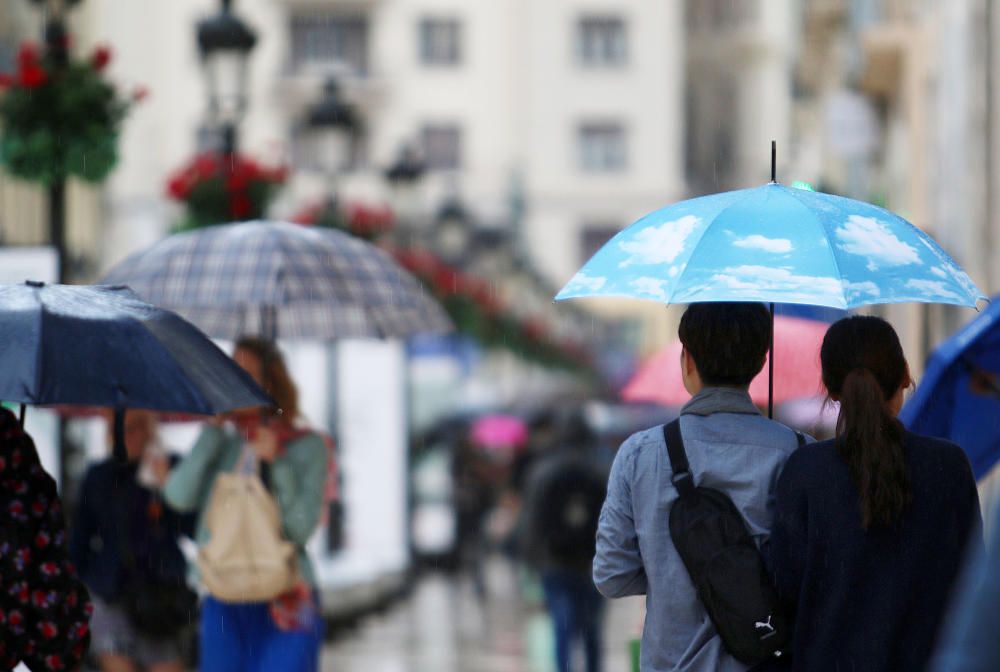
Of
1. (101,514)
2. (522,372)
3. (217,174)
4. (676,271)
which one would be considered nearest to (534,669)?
(217,174)

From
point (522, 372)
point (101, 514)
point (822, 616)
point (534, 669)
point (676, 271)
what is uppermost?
point (676, 271)

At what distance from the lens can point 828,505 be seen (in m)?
4.54

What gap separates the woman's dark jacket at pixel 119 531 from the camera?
8055 mm

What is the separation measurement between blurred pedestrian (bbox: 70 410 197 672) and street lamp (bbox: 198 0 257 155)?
5.26m

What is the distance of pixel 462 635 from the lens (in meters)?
16.3

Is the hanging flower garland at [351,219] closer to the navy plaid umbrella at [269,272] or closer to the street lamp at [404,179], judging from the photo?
the street lamp at [404,179]

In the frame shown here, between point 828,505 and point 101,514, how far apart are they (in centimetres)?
425

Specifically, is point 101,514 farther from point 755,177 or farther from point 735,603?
point 755,177

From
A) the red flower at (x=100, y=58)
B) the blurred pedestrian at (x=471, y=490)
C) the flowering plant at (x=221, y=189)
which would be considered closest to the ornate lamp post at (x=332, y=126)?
the flowering plant at (x=221, y=189)

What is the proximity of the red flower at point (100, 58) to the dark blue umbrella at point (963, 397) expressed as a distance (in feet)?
21.7

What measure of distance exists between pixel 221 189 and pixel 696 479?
10165 millimetres

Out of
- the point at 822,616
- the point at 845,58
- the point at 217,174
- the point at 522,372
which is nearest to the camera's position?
the point at 822,616

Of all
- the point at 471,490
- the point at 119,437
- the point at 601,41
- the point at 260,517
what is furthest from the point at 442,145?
the point at 119,437

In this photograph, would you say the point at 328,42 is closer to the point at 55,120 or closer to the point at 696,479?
the point at 55,120
